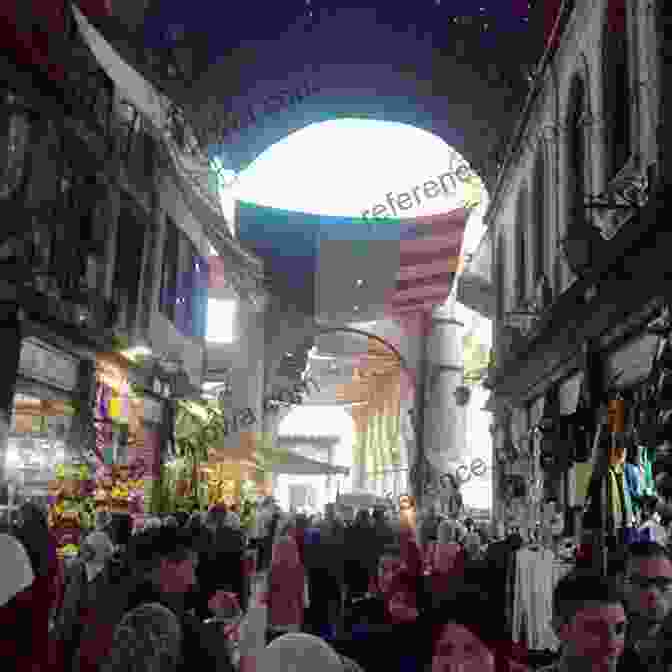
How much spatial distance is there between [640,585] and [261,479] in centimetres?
2073

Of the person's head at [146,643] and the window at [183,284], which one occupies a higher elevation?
the window at [183,284]

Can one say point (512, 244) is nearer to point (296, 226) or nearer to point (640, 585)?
point (296, 226)

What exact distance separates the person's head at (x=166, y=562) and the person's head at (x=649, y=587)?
5.85 feet

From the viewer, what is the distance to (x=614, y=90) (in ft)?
32.1

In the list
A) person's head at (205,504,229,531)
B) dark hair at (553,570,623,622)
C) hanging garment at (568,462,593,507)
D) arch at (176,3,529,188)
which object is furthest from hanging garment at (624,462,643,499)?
arch at (176,3,529,188)

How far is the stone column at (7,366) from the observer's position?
9.18 meters

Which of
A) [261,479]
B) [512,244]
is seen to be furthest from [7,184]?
[261,479]

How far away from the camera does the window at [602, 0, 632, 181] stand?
945 centimetres

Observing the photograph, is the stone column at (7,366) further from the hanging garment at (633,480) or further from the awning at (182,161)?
the hanging garment at (633,480)

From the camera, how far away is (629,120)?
30.0 feet

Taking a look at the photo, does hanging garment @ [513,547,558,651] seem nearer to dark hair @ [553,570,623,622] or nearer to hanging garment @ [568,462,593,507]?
hanging garment @ [568,462,593,507]

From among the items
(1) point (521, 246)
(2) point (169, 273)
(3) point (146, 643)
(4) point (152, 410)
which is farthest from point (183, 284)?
(3) point (146, 643)

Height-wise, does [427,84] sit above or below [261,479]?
above

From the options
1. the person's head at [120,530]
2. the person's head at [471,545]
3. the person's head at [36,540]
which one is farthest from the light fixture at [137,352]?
the person's head at [36,540]
